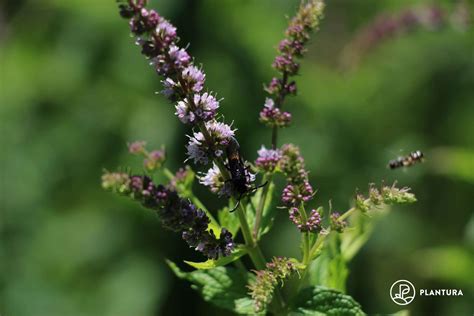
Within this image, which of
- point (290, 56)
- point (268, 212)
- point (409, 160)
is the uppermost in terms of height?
point (409, 160)

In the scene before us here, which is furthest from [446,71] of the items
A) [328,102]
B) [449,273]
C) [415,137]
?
[449,273]

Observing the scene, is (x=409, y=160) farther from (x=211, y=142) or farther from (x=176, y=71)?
(x=176, y=71)

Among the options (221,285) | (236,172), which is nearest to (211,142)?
(236,172)

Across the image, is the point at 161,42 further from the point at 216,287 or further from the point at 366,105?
the point at 366,105

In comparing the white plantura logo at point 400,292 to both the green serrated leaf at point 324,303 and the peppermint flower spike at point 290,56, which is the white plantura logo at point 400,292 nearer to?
the green serrated leaf at point 324,303

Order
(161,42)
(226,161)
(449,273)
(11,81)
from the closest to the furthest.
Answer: (161,42) → (226,161) → (449,273) → (11,81)

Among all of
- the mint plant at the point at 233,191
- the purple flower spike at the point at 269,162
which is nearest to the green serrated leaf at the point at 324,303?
the mint plant at the point at 233,191
